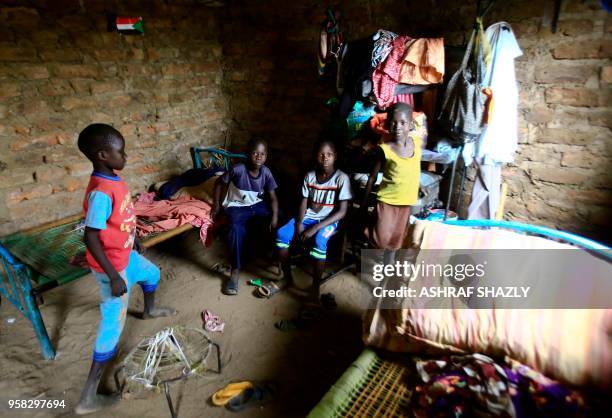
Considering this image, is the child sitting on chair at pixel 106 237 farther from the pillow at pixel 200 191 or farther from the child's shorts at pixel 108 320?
the pillow at pixel 200 191

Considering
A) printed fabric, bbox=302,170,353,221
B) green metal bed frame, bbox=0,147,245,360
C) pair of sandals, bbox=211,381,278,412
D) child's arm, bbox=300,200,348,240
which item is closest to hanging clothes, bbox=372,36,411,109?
printed fabric, bbox=302,170,353,221

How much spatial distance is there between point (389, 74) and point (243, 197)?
1558mm

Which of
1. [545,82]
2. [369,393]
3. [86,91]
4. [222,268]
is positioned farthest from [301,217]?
[86,91]

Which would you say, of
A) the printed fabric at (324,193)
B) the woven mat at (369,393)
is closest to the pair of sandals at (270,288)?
the printed fabric at (324,193)

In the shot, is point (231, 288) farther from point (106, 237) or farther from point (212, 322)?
point (106, 237)

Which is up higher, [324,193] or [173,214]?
[324,193]

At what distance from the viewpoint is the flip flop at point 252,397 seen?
1.98 m

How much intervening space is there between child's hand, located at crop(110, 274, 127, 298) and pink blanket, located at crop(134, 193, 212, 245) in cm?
110

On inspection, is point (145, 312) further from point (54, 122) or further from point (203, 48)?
point (203, 48)

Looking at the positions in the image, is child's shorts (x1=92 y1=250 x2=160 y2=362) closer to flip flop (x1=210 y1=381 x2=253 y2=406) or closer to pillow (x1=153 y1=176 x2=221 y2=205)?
flip flop (x1=210 y1=381 x2=253 y2=406)

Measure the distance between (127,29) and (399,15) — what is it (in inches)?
98.1

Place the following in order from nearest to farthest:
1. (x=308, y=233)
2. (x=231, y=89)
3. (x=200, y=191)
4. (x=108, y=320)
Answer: (x=108, y=320), (x=308, y=233), (x=200, y=191), (x=231, y=89)

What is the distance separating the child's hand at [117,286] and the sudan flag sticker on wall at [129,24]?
8.39 ft

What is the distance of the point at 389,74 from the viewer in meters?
2.76
